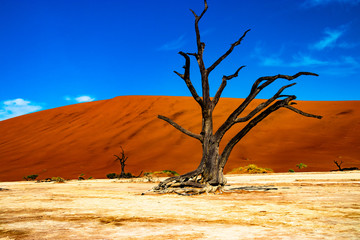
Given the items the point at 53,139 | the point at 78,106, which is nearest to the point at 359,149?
the point at 53,139

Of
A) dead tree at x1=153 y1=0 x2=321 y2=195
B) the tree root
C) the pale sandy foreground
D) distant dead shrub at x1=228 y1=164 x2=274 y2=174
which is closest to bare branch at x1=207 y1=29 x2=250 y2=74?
dead tree at x1=153 y1=0 x2=321 y2=195

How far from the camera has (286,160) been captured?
28.4 metres

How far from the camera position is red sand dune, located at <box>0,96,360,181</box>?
30016 mm

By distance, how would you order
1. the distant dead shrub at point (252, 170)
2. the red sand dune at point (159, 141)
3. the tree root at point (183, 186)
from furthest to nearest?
the red sand dune at point (159, 141) → the distant dead shrub at point (252, 170) → the tree root at point (183, 186)

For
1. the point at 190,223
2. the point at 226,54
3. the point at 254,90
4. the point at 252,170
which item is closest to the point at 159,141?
the point at 252,170

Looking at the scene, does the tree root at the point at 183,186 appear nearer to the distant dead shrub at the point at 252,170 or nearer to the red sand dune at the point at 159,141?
the distant dead shrub at the point at 252,170

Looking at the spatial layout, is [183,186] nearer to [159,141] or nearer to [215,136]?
[215,136]

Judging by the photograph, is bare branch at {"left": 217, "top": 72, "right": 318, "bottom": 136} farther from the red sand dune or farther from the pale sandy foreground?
the red sand dune

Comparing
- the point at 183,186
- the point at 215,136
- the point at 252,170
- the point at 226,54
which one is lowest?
the point at 183,186

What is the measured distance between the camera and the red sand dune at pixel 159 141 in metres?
30.0

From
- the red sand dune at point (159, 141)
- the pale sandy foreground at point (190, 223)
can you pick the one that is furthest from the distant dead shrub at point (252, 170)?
the pale sandy foreground at point (190, 223)

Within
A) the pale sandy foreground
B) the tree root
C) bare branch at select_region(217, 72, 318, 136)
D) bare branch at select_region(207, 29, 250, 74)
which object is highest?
bare branch at select_region(207, 29, 250, 74)

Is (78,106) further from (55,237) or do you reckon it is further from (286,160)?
(55,237)

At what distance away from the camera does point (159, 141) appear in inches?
1559
